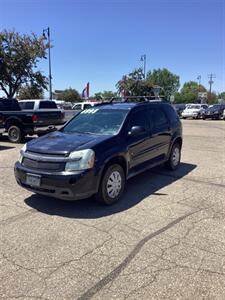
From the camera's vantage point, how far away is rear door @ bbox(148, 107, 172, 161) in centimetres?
668

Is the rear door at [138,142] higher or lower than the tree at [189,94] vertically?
lower

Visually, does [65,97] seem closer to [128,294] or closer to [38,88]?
[38,88]

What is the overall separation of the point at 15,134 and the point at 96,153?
889cm

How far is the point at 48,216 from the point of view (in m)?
4.82

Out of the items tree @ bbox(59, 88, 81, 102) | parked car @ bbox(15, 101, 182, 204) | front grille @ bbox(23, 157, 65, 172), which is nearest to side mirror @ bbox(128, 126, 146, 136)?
parked car @ bbox(15, 101, 182, 204)

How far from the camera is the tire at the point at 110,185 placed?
5.05 meters

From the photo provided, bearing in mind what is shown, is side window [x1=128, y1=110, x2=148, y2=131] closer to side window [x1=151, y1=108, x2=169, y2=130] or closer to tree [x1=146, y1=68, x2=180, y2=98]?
side window [x1=151, y1=108, x2=169, y2=130]

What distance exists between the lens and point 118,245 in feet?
12.7

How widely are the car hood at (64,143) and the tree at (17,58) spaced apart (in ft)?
84.4

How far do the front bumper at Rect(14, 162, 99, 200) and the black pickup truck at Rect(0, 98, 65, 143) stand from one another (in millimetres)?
7882

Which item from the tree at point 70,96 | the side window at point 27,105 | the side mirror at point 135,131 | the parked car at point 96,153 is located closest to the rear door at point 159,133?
the parked car at point 96,153

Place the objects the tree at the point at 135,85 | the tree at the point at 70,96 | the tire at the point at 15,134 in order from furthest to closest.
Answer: the tree at the point at 70,96 → the tree at the point at 135,85 → the tire at the point at 15,134

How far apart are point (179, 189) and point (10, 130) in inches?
357

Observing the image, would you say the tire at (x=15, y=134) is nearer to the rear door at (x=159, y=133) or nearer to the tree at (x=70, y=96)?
the rear door at (x=159, y=133)
